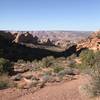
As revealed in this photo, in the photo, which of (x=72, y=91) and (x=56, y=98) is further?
(x=72, y=91)

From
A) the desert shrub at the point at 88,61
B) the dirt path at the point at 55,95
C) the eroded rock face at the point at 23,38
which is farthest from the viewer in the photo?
the eroded rock face at the point at 23,38

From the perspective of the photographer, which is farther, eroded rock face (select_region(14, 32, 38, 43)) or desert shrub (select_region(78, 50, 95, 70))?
eroded rock face (select_region(14, 32, 38, 43))

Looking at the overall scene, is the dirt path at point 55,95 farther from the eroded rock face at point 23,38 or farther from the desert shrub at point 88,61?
the eroded rock face at point 23,38

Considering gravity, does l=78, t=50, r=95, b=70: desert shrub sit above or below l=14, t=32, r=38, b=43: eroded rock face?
above

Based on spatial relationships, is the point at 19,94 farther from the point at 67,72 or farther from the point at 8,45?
the point at 8,45

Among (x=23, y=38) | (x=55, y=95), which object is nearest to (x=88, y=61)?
(x=55, y=95)

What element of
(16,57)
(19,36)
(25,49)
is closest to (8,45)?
(25,49)

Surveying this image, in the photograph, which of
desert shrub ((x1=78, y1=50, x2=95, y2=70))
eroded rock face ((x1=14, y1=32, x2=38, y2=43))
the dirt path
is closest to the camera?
the dirt path

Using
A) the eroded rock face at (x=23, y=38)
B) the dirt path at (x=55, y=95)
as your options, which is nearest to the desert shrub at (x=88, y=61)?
the dirt path at (x=55, y=95)

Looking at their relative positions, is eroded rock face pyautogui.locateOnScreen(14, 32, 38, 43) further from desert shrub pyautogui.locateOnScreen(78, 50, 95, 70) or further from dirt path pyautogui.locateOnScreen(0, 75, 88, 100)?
dirt path pyautogui.locateOnScreen(0, 75, 88, 100)

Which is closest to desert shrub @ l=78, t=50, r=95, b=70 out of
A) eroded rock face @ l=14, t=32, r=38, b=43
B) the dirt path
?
the dirt path

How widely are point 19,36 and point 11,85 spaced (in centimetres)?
8013

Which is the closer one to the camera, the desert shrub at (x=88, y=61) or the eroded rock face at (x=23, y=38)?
the desert shrub at (x=88, y=61)

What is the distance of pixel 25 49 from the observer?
76625mm
